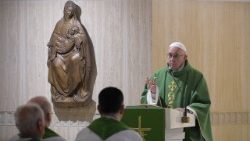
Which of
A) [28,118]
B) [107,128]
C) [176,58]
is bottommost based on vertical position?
[107,128]

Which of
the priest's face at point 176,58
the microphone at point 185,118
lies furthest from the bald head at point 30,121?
the priest's face at point 176,58

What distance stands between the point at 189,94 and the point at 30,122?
3.29 m

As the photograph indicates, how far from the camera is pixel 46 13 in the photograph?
373 inches

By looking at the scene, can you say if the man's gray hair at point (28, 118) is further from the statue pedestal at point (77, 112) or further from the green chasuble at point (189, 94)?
the statue pedestal at point (77, 112)

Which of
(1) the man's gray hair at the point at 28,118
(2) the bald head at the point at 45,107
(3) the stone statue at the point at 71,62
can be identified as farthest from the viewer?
(3) the stone statue at the point at 71,62

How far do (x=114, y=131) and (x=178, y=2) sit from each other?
6.82 m

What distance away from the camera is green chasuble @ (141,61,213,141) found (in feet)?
21.0

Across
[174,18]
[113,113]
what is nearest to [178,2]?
[174,18]

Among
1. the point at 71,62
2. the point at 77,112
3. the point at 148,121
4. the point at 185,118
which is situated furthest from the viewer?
the point at 77,112

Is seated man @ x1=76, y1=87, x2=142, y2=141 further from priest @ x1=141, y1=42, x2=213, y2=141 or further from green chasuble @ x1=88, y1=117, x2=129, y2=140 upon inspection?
priest @ x1=141, y1=42, x2=213, y2=141

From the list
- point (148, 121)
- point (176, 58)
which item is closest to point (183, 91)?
point (176, 58)

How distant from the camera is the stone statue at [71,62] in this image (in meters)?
9.20

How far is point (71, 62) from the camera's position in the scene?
9188 millimetres

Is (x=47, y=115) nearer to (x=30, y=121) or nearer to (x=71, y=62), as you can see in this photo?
(x=30, y=121)
